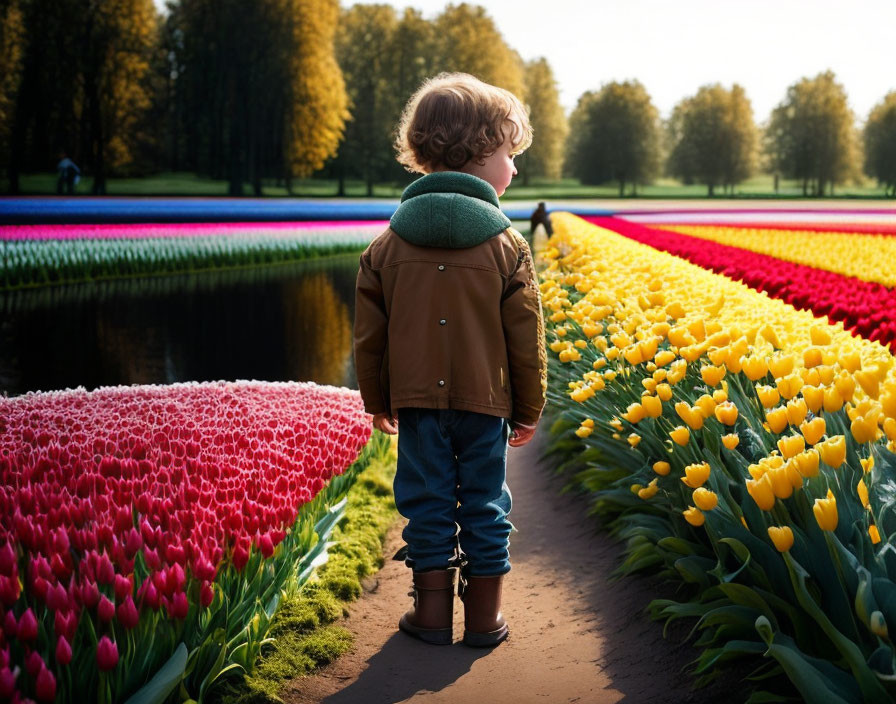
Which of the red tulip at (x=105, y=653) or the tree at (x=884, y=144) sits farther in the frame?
the tree at (x=884, y=144)

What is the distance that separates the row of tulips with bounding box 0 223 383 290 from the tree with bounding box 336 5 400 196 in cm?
2360

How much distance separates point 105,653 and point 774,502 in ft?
5.47

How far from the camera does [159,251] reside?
15.1 metres

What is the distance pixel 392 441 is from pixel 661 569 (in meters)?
2.66

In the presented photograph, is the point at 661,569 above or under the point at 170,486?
under

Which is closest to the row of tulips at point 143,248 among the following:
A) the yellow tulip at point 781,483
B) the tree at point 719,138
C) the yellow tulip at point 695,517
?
the yellow tulip at point 695,517

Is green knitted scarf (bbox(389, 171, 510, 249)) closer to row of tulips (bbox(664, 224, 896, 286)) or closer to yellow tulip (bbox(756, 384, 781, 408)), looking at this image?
yellow tulip (bbox(756, 384, 781, 408))

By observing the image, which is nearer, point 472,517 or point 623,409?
point 472,517

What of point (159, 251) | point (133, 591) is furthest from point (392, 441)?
point (159, 251)

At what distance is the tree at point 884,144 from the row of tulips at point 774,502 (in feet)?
182

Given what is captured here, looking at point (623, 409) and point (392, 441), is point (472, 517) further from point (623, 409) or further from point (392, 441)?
point (392, 441)

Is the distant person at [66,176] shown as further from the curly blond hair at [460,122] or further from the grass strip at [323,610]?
the curly blond hair at [460,122]

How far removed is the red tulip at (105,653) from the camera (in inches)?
81.2

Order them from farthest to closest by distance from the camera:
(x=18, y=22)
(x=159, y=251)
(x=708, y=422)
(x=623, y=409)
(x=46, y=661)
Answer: (x=18, y=22)
(x=159, y=251)
(x=623, y=409)
(x=708, y=422)
(x=46, y=661)
